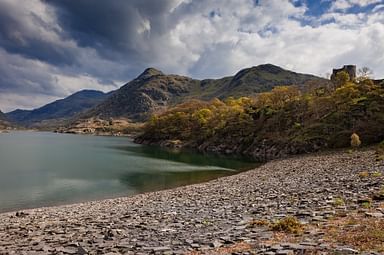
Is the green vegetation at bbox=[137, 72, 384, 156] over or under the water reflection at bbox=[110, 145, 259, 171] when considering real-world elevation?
over

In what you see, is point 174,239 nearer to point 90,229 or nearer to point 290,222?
point 290,222

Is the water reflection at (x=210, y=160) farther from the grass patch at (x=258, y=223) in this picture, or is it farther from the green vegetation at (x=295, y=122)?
the grass patch at (x=258, y=223)

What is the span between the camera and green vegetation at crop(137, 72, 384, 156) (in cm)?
8830

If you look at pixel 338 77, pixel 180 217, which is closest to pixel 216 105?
pixel 338 77

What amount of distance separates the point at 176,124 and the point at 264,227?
590ft

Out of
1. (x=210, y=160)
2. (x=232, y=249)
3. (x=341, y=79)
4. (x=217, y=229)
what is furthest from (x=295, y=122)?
(x=232, y=249)

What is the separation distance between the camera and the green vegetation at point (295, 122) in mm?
88300

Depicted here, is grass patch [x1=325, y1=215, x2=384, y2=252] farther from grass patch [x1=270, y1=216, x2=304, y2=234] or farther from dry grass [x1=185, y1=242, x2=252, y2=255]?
dry grass [x1=185, y1=242, x2=252, y2=255]

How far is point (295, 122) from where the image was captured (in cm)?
11762

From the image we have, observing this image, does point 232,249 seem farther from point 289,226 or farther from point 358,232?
point 358,232

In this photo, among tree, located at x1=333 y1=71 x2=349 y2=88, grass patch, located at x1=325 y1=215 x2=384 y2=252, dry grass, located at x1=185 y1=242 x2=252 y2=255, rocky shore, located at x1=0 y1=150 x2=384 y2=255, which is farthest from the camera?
tree, located at x1=333 y1=71 x2=349 y2=88

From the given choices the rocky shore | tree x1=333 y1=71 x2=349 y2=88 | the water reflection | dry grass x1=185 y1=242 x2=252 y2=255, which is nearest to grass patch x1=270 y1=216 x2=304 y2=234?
the rocky shore

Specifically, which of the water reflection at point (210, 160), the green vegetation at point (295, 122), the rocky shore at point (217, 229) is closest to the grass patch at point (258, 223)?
the rocky shore at point (217, 229)

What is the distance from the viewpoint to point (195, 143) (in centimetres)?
16038
